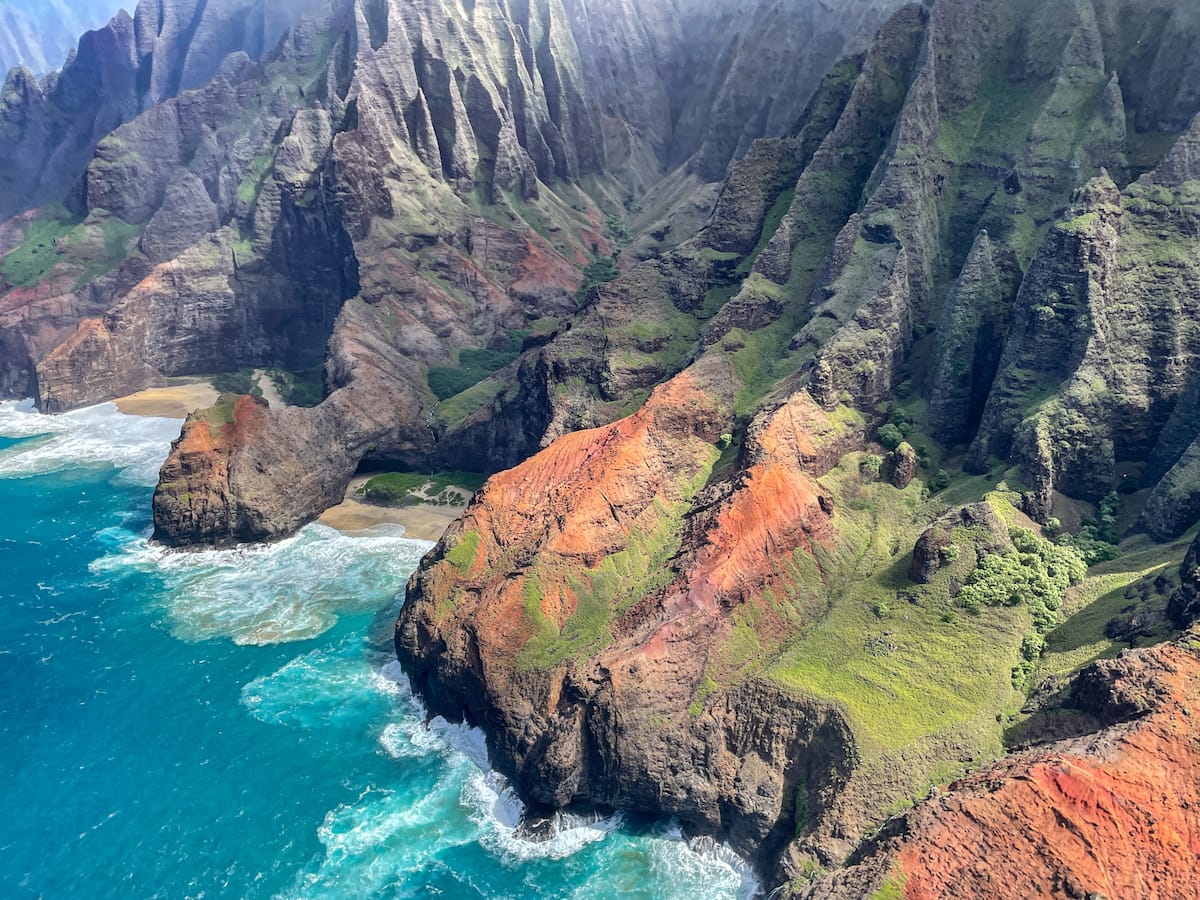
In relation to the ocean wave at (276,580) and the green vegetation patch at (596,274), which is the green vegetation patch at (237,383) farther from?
the green vegetation patch at (596,274)

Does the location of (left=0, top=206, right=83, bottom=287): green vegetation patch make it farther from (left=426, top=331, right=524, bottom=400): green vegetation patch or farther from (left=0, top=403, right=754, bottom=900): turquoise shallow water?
(left=426, top=331, right=524, bottom=400): green vegetation patch

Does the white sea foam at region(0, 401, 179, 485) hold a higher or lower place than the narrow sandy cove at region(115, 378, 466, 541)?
higher

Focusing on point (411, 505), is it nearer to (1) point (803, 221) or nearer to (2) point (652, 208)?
(1) point (803, 221)

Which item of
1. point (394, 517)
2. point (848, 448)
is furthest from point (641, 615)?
point (394, 517)

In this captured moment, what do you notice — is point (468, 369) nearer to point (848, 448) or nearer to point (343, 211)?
point (343, 211)

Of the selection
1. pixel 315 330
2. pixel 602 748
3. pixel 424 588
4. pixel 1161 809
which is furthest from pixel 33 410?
pixel 1161 809

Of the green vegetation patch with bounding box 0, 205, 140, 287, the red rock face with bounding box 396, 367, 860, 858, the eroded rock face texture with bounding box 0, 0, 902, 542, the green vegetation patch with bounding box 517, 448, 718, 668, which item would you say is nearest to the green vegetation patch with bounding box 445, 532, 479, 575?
the red rock face with bounding box 396, 367, 860, 858
